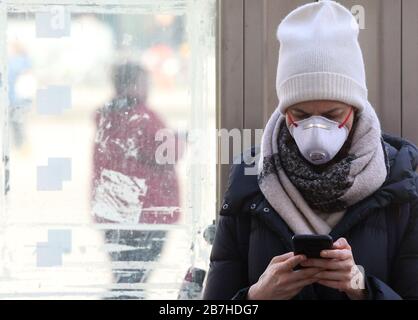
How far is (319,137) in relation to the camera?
1.93 meters

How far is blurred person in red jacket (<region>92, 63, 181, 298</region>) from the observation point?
2.91m

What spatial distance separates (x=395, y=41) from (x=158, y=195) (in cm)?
104

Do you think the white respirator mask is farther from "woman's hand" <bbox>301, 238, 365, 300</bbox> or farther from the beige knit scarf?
"woman's hand" <bbox>301, 238, 365, 300</bbox>

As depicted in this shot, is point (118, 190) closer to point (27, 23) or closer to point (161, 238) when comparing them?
point (161, 238)

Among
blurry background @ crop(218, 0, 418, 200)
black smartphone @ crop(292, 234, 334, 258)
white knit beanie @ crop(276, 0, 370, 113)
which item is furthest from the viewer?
blurry background @ crop(218, 0, 418, 200)

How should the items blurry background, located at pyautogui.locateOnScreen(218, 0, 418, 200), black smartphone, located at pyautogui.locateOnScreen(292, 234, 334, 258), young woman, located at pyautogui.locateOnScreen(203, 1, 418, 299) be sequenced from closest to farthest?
black smartphone, located at pyautogui.locateOnScreen(292, 234, 334, 258) < young woman, located at pyautogui.locateOnScreen(203, 1, 418, 299) < blurry background, located at pyautogui.locateOnScreen(218, 0, 418, 200)

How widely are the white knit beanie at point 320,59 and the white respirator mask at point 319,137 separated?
0.20 feet

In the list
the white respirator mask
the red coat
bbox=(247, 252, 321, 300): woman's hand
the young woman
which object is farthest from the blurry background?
bbox=(247, 252, 321, 300): woman's hand

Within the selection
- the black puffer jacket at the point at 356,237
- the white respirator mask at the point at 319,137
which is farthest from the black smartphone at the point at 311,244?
the white respirator mask at the point at 319,137

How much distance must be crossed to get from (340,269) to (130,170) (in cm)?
131

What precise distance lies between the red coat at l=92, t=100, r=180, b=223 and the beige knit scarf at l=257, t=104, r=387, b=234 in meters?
0.93

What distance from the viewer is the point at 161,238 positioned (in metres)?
2.92

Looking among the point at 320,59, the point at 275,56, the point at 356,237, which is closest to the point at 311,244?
the point at 356,237

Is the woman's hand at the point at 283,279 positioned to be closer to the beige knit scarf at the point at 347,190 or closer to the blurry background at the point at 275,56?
the beige knit scarf at the point at 347,190
